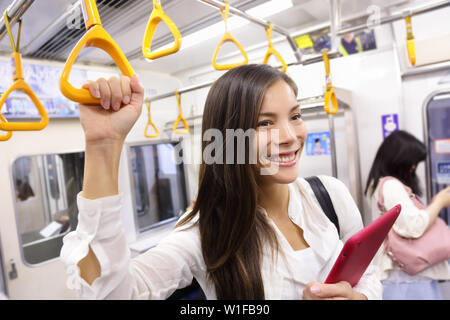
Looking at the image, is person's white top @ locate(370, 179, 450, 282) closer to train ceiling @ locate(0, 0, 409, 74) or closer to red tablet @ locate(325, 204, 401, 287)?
red tablet @ locate(325, 204, 401, 287)

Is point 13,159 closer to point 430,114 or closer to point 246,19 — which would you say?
point 246,19

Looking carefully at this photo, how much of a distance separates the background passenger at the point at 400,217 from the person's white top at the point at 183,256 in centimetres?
17

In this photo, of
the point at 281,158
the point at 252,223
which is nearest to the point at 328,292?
the point at 252,223

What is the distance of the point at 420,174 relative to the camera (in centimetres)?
180

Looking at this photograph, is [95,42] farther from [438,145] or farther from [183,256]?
[438,145]

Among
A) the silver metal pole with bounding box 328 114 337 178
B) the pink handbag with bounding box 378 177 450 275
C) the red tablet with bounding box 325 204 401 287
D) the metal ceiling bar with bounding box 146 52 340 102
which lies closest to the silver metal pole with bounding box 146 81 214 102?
the metal ceiling bar with bounding box 146 52 340 102

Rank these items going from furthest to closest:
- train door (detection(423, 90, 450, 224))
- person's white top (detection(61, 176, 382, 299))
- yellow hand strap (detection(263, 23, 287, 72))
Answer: train door (detection(423, 90, 450, 224)) → yellow hand strap (detection(263, 23, 287, 72)) → person's white top (detection(61, 176, 382, 299))

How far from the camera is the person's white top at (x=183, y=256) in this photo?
1.29 ft

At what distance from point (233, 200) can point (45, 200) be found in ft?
4.85

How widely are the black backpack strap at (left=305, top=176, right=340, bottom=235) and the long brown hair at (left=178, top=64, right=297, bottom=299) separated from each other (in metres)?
0.21

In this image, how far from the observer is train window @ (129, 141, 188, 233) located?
88cm

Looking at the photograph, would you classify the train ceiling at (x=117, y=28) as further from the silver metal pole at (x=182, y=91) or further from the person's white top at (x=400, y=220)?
the person's white top at (x=400, y=220)

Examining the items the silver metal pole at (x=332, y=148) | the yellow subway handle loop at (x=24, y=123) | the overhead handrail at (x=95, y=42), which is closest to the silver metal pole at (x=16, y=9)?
the yellow subway handle loop at (x=24, y=123)

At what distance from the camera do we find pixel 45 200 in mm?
1577
